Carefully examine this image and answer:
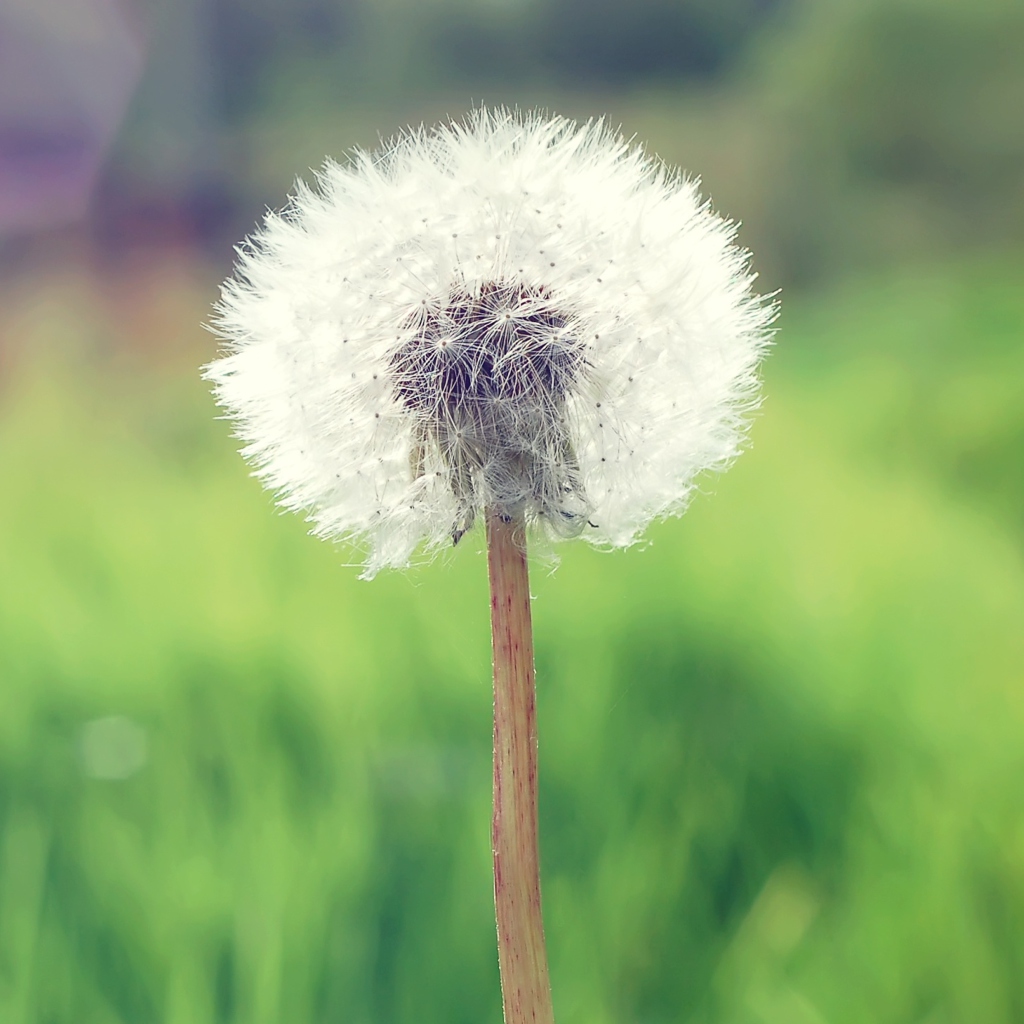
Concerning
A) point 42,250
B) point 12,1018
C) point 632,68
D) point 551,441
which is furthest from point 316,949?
point 632,68

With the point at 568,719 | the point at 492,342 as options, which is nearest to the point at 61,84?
the point at 492,342

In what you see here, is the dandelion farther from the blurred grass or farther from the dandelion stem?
the blurred grass

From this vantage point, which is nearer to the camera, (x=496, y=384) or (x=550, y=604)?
(x=496, y=384)

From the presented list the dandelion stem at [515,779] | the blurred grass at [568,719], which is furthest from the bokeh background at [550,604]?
the dandelion stem at [515,779]

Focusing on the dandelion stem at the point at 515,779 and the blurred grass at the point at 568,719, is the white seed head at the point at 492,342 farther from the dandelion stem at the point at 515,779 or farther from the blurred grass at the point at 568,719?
the blurred grass at the point at 568,719

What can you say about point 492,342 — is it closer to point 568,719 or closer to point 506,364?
point 506,364

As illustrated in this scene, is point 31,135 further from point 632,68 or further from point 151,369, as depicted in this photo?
point 632,68
